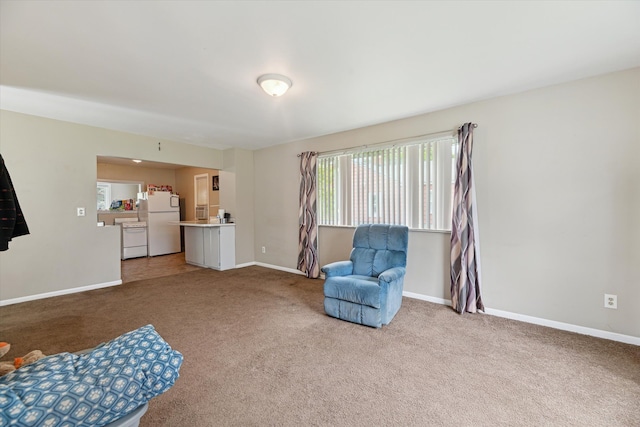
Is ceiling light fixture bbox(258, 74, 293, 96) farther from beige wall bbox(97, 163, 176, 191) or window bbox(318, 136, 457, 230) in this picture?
beige wall bbox(97, 163, 176, 191)

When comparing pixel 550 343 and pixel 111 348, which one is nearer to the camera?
pixel 111 348

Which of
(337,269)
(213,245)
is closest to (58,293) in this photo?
(213,245)

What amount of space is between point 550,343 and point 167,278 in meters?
5.25

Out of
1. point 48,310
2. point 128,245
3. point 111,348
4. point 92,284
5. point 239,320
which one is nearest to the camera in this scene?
point 111,348

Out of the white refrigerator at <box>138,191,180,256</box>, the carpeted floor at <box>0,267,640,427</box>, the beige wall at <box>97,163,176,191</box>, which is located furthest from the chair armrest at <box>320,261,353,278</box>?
the beige wall at <box>97,163,176,191</box>

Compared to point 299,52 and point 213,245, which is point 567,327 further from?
point 213,245

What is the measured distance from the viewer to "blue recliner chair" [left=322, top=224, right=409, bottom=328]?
8.96ft

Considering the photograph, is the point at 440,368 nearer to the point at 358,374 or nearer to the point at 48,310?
the point at 358,374

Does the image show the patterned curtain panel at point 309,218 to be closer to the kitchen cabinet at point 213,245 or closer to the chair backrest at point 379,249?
the chair backrest at point 379,249

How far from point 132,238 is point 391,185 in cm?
633

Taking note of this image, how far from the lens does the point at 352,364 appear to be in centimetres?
213

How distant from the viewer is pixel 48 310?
3.26m

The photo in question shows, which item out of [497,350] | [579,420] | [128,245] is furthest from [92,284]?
[579,420]

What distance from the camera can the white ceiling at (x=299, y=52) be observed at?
173cm
